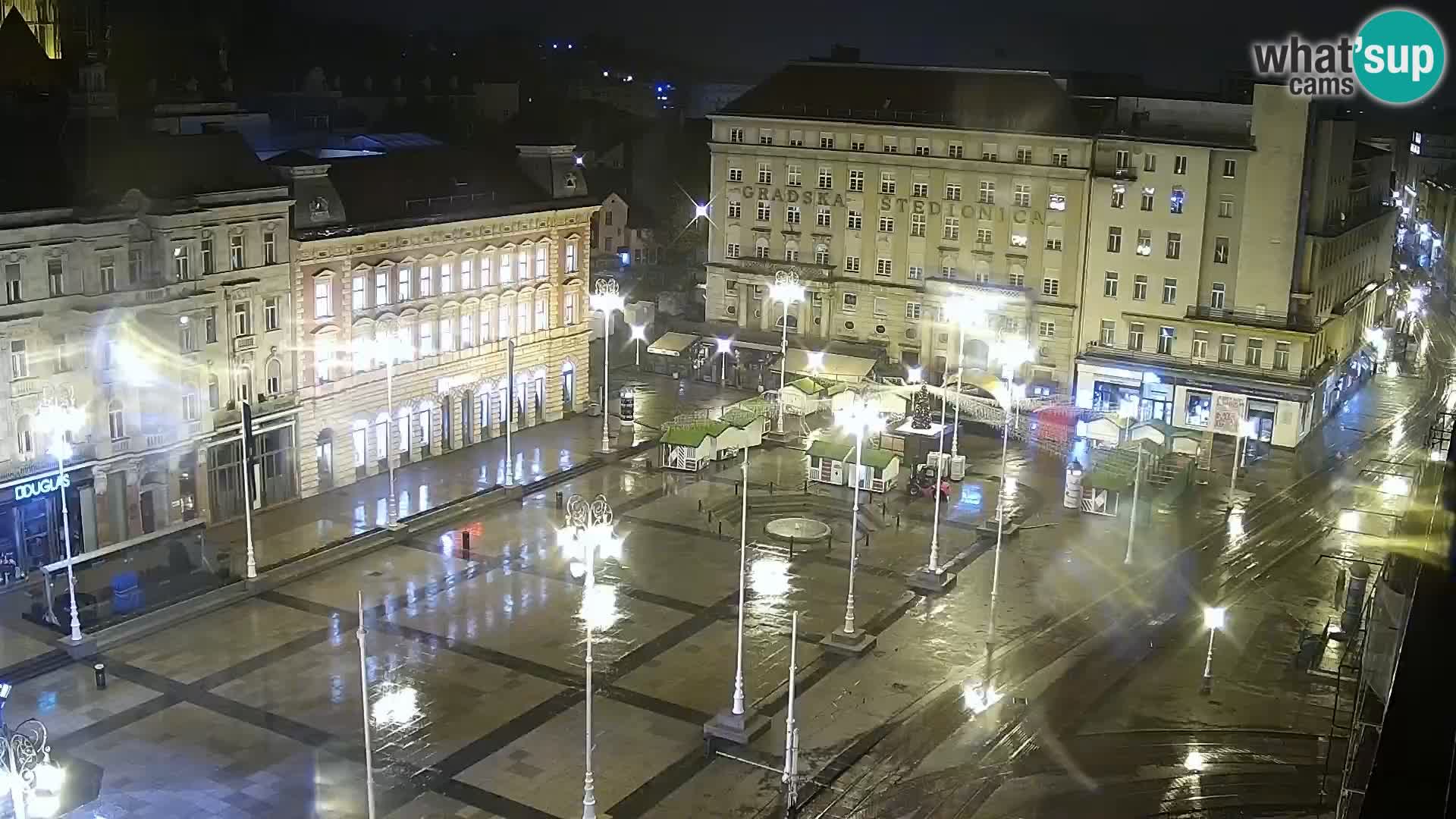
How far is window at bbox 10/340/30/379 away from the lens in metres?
48.4

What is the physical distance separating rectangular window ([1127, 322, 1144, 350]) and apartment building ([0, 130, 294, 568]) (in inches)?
1781

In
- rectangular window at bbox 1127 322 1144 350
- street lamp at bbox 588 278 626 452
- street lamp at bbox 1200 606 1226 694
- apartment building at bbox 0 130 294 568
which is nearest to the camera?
street lamp at bbox 1200 606 1226 694

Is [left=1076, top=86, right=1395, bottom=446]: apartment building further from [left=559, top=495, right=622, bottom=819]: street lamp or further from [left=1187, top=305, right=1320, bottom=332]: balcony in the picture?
[left=559, top=495, right=622, bottom=819]: street lamp

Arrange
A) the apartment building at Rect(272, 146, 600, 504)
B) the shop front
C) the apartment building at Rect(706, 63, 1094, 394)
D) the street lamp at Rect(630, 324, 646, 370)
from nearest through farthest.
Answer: the shop front < the apartment building at Rect(272, 146, 600, 504) < the apartment building at Rect(706, 63, 1094, 394) < the street lamp at Rect(630, 324, 646, 370)

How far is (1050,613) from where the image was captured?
49.3 metres

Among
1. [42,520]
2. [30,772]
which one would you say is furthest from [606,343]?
[30,772]

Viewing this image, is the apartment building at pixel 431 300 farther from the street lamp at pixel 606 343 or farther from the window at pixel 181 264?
the window at pixel 181 264

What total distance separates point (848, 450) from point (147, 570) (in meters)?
30.6

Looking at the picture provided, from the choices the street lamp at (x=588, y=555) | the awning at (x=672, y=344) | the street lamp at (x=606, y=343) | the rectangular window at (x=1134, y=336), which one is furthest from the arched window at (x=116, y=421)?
the rectangular window at (x=1134, y=336)

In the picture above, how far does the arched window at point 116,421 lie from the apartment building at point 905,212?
43.8 metres

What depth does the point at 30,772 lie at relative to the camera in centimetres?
2645

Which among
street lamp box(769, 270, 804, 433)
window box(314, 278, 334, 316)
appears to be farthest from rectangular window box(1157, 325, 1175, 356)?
window box(314, 278, 334, 316)

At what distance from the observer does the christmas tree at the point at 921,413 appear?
7000cm

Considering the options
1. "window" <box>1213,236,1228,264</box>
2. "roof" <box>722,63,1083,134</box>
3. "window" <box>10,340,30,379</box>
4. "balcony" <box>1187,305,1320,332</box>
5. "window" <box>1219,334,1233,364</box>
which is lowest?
"window" <box>1219,334,1233,364</box>
